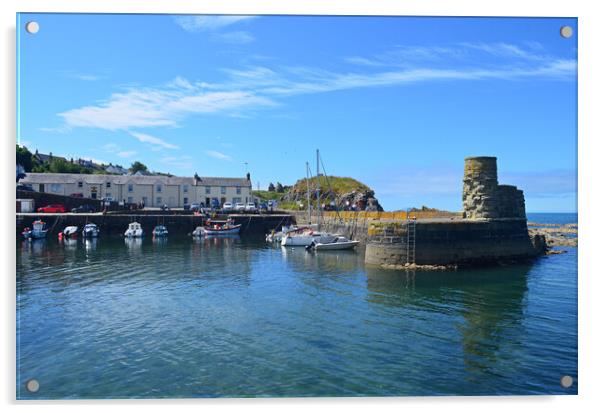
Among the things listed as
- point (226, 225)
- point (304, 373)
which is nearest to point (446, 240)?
point (304, 373)

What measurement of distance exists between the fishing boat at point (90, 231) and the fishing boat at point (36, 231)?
3130 mm

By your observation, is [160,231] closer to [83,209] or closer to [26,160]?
[83,209]

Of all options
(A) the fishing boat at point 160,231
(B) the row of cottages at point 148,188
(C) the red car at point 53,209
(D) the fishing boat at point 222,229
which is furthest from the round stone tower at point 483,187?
(B) the row of cottages at point 148,188

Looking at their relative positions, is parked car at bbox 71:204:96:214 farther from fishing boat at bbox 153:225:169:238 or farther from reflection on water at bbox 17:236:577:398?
reflection on water at bbox 17:236:577:398

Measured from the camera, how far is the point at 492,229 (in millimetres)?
22234

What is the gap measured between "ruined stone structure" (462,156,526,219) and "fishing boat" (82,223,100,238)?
107ft

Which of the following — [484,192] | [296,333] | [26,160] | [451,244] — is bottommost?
[296,333]

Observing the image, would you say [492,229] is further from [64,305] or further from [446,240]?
[64,305]

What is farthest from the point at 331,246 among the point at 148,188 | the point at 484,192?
the point at 148,188

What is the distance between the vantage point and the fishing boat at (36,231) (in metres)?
38.6

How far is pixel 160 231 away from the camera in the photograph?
1759 inches

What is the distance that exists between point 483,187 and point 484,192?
9.9 inches

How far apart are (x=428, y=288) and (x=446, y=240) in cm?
520

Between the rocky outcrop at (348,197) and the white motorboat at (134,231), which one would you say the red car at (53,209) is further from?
the rocky outcrop at (348,197)
